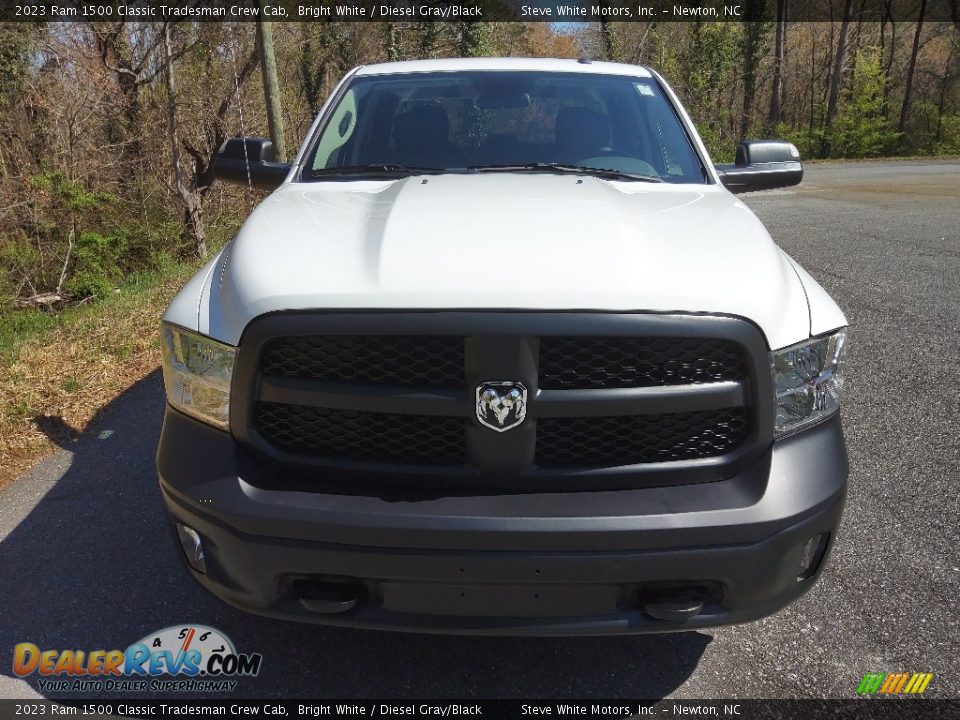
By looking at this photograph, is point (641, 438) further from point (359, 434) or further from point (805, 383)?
point (359, 434)

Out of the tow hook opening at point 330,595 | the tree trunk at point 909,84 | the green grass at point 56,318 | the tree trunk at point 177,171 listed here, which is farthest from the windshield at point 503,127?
the tree trunk at point 909,84

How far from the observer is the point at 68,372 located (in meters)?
4.87

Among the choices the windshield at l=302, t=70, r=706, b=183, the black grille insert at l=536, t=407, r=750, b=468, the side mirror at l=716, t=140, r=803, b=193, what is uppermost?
the windshield at l=302, t=70, r=706, b=183

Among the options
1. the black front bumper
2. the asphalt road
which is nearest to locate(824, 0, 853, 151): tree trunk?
the asphalt road

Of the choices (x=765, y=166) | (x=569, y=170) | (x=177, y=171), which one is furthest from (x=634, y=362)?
(x=177, y=171)

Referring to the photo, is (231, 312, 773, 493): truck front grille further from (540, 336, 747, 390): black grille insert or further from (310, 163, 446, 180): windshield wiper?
(310, 163, 446, 180): windshield wiper

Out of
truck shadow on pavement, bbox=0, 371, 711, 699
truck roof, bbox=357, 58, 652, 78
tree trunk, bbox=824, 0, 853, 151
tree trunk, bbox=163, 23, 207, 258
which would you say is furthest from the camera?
tree trunk, bbox=824, 0, 853, 151

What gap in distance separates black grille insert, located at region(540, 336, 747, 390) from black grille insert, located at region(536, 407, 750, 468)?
10 centimetres

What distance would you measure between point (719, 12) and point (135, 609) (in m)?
44.1

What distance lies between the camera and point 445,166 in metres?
3.21

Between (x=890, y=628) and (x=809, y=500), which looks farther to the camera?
(x=890, y=628)

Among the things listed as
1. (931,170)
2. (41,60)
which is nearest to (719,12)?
(931,170)

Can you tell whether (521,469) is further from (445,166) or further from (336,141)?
(336,141)

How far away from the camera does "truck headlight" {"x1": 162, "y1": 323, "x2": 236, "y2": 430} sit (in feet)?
6.60
